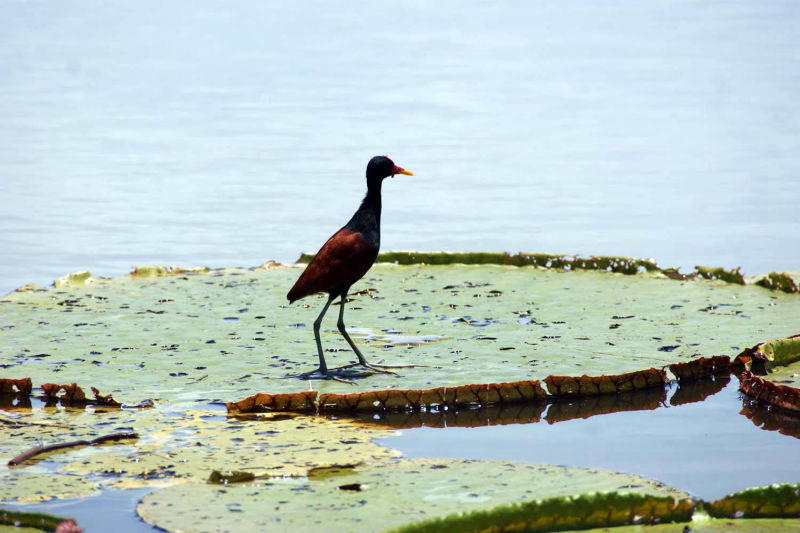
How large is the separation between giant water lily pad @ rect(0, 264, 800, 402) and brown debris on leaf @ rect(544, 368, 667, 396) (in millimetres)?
111

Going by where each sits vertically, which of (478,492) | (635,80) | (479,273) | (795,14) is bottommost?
(478,492)

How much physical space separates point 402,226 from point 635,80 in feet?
42.8

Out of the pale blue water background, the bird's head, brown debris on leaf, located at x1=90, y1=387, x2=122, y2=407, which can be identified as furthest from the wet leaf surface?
the bird's head

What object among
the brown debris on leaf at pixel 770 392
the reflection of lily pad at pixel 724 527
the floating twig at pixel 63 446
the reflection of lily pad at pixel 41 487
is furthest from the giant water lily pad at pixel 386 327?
the reflection of lily pad at pixel 724 527

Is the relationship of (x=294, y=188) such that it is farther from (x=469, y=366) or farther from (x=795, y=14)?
(x=795, y=14)

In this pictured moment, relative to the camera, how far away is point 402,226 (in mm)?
11484

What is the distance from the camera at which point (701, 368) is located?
6.20 metres

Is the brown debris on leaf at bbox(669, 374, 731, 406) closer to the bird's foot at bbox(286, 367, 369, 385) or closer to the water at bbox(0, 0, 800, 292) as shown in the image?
the bird's foot at bbox(286, 367, 369, 385)

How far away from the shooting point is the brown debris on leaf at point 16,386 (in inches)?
226

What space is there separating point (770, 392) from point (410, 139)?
35.9 feet

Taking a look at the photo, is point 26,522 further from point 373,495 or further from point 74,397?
point 74,397

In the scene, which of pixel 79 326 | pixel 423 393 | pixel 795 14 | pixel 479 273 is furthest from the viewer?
pixel 795 14

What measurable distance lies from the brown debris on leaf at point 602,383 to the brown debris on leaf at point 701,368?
11 centimetres

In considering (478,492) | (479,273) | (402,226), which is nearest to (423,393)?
(478,492)
